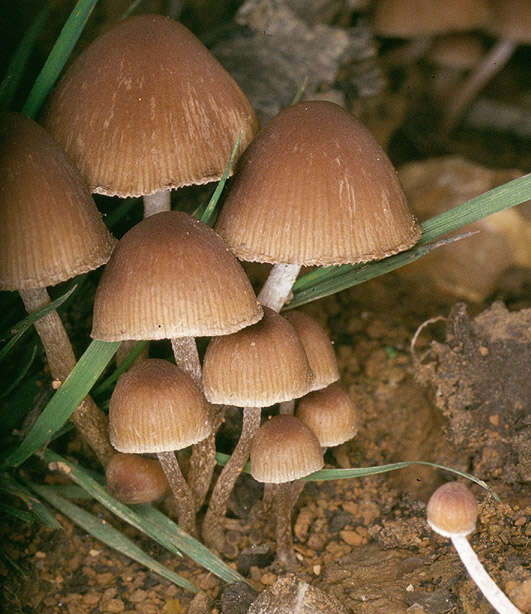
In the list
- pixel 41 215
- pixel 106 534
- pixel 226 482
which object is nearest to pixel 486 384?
pixel 226 482

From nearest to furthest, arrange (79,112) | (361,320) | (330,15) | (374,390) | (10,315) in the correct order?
(79,112) < (10,315) < (374,390) < (361,320) < (330,15)

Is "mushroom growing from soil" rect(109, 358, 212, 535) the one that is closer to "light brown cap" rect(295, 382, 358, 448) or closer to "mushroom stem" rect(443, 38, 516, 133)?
"light brown cap" rect(295, 382, 358, 448)

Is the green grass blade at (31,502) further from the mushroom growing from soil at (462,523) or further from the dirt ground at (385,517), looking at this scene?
the mushroom growing from soil at (462,523)

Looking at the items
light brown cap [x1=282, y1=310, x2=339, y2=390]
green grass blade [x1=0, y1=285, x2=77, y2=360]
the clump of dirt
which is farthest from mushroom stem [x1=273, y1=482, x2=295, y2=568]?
green grass blade [x1=0, y1=285, x2=77, y2=360]

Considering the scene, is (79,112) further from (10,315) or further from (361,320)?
(361,320)

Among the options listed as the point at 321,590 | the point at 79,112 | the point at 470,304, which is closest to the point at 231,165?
the point at 79,112

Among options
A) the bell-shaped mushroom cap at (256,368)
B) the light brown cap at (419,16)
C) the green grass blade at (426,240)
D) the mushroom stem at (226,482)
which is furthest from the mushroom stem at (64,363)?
the light brown cap at (419,16)
